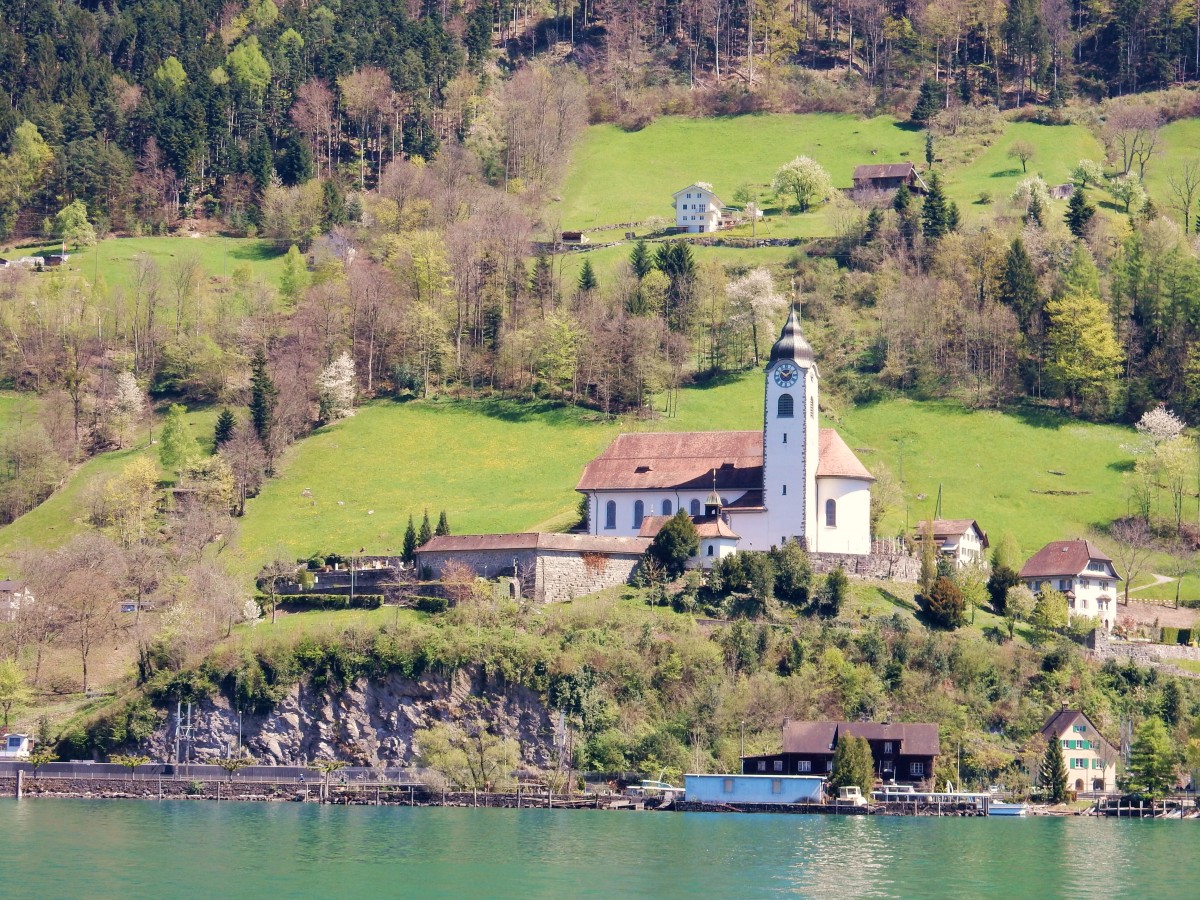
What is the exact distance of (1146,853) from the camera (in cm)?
6462

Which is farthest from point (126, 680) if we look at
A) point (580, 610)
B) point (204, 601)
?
point (580, 610)

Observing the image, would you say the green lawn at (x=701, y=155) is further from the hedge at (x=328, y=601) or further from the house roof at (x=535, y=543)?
the hedge at (x=328, y=601)

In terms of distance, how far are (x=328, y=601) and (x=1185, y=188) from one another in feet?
307

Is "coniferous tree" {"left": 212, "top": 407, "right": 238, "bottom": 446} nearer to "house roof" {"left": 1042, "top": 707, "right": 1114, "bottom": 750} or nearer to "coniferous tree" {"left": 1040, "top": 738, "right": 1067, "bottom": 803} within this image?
"house roof" {"left": 1042, "top": 707, "right": 1114, "bottom": 750}

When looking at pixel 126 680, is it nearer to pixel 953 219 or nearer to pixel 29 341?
pixel 29 341

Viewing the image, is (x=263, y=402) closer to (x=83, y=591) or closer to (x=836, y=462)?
(x=83, y=591)

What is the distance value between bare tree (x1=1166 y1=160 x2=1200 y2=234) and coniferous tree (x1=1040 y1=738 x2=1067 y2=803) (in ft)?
255

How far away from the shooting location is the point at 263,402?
118 m

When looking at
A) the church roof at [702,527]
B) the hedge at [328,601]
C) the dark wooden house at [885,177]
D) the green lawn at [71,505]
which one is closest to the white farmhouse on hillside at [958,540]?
the church roof at [702,527]

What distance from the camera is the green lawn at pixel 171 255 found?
480 ft

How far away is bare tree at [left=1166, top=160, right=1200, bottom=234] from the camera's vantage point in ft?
502

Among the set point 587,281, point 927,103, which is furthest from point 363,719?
point 927,103

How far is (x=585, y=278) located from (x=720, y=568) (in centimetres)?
4591

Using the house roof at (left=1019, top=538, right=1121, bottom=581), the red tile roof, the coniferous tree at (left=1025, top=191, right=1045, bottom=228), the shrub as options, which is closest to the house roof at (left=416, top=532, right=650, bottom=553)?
the shrub
